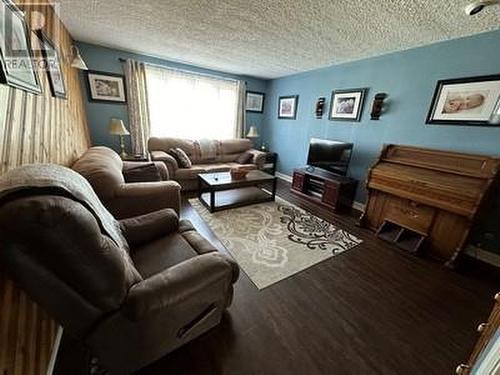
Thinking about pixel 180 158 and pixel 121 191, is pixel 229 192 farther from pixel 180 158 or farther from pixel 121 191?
pixel 121 191

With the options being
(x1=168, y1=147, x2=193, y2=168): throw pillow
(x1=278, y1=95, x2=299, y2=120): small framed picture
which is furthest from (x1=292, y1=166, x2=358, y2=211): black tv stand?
(x1=168, y1=147, x2=193, y2=168): throw pillow

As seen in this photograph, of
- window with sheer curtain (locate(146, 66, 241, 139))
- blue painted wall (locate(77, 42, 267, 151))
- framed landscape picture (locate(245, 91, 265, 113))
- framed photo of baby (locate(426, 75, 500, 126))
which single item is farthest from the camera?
framed landscape picture (locate(245, 91, 265, 113))

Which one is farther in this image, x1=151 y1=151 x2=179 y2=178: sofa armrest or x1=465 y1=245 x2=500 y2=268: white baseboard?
x1=151 y1=151 x2=179 y2=178: sofa armrest

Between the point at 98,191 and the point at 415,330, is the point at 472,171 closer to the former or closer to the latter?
the point at 415,330

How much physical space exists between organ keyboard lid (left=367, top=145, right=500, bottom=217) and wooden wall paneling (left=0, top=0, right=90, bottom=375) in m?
3.19

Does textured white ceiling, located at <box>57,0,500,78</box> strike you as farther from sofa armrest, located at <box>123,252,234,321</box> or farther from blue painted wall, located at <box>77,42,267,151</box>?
sofa armrest, located at <box>123,252,234,321</box>

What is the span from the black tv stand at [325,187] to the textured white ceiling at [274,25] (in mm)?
1811

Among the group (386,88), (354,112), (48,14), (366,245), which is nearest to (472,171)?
(366,245)

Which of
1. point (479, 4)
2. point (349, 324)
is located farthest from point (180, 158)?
point (479, 4)

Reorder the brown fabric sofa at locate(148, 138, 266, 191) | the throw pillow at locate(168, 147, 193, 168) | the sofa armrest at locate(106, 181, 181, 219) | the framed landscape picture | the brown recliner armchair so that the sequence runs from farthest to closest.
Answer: the framed landscape picture → the throw pillow at locate(168, 147, 193, 168) → the brown fabric sofa at locate(148, 138, 266, 191) → the sofa armrest at locate(106, 181, 181, 219) → the brown recliner armchair

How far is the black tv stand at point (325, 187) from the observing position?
3.33 metres

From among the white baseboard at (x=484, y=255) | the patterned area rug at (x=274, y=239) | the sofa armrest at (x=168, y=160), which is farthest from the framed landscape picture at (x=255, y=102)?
the white baseboard at (x=484, y=255)

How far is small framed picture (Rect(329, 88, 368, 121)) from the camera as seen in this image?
3.41m

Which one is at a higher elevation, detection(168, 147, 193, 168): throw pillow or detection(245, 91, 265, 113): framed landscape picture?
detection(245, 91, 265, 113): framed landscape picture
